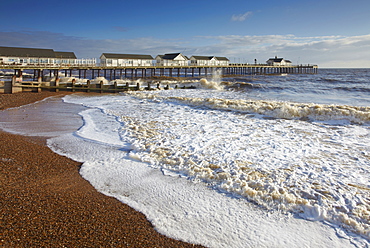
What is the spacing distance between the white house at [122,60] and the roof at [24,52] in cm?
1071

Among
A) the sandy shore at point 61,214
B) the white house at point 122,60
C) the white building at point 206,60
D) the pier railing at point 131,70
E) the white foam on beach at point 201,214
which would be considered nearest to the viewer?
the sandy shore at point 61,214

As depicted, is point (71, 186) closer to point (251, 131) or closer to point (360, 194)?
point (360, 194)

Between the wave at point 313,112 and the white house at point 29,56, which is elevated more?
the white house at point 29,56

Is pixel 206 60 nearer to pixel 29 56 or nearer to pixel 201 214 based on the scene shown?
pixel 29 56

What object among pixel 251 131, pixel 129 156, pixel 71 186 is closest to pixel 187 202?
pixel 71 186

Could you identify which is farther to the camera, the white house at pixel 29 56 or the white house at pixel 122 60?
the white house at pixel 122 60

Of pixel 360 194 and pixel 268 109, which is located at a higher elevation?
pixel 268 109

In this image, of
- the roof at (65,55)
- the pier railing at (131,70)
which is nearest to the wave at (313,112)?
the pier railing at (131,70)

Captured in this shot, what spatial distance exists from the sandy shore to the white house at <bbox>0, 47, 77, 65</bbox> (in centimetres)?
4326

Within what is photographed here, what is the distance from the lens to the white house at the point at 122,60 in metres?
57.1

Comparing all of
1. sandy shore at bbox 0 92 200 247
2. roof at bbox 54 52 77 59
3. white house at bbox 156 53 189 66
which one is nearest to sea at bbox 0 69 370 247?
sandy shore at bbox 0 92 200 247

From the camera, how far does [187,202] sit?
456 cm

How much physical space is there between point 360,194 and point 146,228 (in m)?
3.81

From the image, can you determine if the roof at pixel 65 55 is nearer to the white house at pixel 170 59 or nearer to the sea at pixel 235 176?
the white house at pixel 170 59
